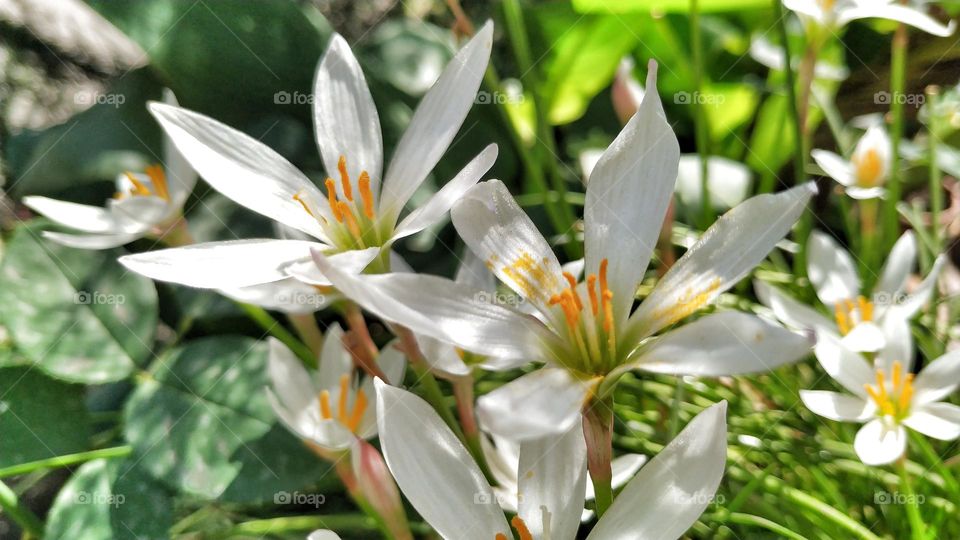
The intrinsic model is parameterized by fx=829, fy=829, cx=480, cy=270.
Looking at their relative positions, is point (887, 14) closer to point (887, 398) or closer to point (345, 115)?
point (887, 398)

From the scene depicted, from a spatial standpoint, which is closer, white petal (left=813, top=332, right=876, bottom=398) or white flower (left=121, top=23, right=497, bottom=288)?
white flower (left=121, top=23, right=497, bottom=288)

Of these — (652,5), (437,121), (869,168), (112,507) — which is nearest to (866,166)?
(869,168)

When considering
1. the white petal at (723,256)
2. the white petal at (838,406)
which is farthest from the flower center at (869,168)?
the white petal at (723,256)

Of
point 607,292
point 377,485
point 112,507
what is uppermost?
point 607,292

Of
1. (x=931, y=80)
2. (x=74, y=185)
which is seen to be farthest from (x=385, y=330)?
(x=931, y=80)

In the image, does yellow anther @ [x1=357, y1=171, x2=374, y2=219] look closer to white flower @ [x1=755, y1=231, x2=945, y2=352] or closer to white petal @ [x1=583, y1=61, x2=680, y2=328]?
white petal @ [x1=583, y1=61, x2=680, y2=328]

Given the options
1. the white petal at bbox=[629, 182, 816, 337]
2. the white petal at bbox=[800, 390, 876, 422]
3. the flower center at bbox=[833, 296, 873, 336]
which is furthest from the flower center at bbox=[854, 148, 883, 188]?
the white petal at bbox=[629, 182, 816, 337]

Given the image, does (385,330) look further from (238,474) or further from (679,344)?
(679,344)
